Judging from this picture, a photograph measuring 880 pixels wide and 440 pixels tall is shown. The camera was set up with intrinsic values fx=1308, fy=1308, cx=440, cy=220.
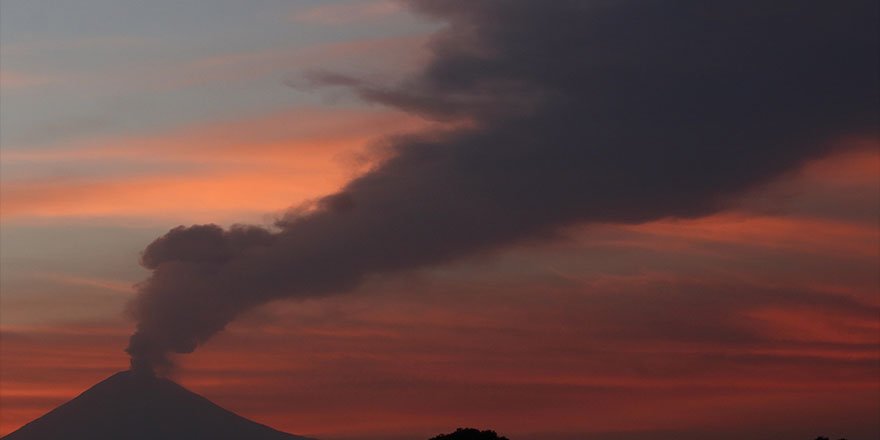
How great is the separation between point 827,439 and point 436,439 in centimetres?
3358

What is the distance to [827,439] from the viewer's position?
110 meters

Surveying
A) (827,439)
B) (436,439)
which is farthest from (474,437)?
(827,439)

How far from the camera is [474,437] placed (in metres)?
116

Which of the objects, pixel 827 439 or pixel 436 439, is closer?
pixel 827 439

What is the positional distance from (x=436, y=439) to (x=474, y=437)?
134 inches

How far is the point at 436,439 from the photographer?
116750mm

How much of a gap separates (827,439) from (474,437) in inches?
1189

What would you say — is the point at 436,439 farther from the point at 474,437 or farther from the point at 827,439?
the point at 827,439
